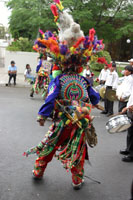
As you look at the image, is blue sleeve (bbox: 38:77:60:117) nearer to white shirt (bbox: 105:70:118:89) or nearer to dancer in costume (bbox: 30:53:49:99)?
white shirt (bbox: 105:70:118:89)

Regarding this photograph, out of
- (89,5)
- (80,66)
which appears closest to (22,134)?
(80,66)

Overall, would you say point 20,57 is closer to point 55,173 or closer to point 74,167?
point 55,173

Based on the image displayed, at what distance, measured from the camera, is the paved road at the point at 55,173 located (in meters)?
3.37

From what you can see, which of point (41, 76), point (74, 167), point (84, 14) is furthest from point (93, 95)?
point (84, 14)

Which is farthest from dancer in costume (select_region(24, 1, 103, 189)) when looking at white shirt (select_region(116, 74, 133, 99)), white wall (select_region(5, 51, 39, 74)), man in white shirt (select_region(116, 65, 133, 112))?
white wall (select_region(5, 51, 39, 74))

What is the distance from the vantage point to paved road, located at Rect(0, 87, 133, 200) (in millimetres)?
3369

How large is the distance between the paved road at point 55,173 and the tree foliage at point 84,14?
12839mm

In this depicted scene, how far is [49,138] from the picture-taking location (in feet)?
11.3

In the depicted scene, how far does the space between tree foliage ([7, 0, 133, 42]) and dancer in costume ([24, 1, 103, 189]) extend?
14.0 metres

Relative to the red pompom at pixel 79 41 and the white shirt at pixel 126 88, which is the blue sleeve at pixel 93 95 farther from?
the white shirt at pixel 126 88

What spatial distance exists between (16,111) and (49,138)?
4556mm

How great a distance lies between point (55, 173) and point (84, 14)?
49.7ft

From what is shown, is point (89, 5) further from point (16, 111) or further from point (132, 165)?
point (132, 165)

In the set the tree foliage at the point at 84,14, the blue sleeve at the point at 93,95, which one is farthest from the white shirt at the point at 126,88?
the tree foliage at the point at 84,14
